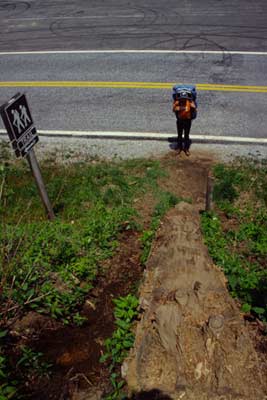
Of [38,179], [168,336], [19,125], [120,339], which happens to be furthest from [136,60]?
[168,336]

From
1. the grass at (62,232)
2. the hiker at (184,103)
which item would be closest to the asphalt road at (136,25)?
the hiker at (184,103)

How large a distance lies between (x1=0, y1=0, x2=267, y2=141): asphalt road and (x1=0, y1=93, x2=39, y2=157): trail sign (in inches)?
176

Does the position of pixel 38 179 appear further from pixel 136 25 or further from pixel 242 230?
pixel 136 25

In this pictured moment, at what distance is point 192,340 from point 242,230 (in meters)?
2.99

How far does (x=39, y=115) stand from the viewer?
10836 millimetres

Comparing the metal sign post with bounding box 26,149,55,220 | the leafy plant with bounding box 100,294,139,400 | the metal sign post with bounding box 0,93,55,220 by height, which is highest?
the metal sign post with bounding box 0,93,55,220

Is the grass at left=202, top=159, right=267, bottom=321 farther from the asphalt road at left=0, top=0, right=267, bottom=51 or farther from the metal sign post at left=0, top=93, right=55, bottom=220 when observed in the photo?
the asphalt road at left=0, top=0, right=267, bottom=51

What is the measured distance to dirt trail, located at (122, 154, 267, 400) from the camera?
3820mm

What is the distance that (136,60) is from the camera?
43.8 feet

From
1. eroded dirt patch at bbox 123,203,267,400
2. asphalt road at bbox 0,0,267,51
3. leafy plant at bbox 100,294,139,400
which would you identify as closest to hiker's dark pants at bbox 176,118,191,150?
eroded dirt patch at bbox 123,203,267,400

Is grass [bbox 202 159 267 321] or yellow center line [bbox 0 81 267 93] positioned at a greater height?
yellow center line [bbox 0 81 267 93]

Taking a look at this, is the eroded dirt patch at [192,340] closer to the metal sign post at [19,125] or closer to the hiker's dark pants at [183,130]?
the metal sign post at [19,125]

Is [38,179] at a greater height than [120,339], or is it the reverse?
[38,179]

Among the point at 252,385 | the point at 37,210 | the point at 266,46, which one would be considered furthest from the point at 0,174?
the point at 266,46
